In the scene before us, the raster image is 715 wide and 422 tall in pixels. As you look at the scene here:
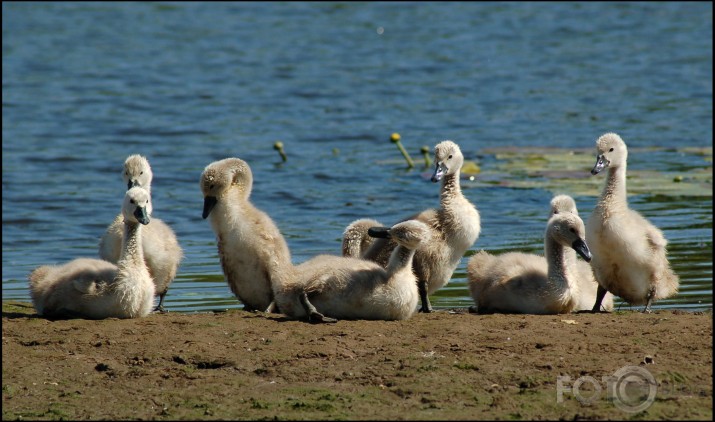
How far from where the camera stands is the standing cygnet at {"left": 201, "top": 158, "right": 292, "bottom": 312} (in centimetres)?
1027

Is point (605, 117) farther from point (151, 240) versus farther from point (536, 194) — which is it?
point (151, 240)

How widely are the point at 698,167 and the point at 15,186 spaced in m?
10.1

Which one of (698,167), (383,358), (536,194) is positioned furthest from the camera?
(698,167)

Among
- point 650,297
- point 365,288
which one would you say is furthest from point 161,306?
point 650,297

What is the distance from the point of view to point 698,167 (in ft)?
60.2

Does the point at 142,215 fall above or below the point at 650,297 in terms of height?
above

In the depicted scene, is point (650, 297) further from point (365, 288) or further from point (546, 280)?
point (365, 288)

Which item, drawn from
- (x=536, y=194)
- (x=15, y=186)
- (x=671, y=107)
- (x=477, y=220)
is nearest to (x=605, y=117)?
(x=671, y=107)

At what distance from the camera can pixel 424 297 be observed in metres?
10.5

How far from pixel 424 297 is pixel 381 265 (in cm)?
45

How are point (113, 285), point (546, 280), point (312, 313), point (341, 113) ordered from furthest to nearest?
point (341, 113) < point (546, 280) < point (113, 285) < point (312, 313)

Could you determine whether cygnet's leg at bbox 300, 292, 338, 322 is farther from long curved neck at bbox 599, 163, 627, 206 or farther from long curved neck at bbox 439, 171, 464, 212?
long curved neck at bbox 599, 163, 627, 206

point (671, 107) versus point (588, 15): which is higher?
point (588, 15)

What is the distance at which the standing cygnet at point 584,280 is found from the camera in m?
10.6
